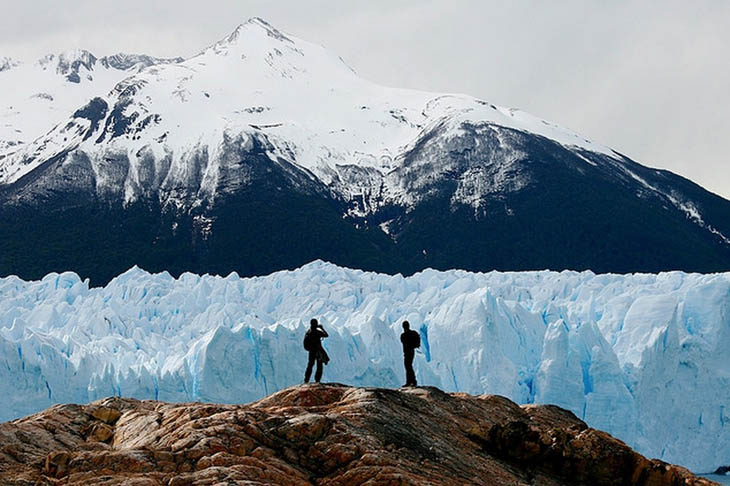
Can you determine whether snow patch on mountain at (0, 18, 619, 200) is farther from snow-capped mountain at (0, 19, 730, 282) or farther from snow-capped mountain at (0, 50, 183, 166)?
snow-capped mountain at (0, 50, 183, 166)

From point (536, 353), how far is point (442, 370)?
11.4 feet

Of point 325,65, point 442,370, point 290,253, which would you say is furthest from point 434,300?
point 325,65

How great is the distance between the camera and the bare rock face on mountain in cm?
1072

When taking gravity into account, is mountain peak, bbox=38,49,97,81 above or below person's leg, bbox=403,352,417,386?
above

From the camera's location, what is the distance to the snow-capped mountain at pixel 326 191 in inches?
3546

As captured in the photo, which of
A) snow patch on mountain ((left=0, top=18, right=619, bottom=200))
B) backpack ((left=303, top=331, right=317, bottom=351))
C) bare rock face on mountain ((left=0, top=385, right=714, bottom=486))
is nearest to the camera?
bare rock face on mountain ((left=0, top=385, right=714, bottom=486))

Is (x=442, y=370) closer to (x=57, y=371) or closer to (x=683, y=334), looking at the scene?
(x=683, y=334)

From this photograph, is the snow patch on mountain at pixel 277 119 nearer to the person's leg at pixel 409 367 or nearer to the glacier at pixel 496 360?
the glacier at pixel 496 360

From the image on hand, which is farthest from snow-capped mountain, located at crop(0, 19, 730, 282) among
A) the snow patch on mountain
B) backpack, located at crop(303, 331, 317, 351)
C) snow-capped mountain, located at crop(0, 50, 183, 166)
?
backpack, located at crop(303, 331, 317, 351)

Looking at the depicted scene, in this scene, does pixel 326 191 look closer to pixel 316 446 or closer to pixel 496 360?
pixel 496 360

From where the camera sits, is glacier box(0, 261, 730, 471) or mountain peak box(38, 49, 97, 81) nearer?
glacier box(0, 261, 730, 471)

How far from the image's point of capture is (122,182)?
99.2 meters

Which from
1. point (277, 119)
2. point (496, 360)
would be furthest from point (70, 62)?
point (496, 360)

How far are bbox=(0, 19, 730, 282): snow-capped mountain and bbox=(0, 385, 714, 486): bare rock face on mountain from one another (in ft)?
238
